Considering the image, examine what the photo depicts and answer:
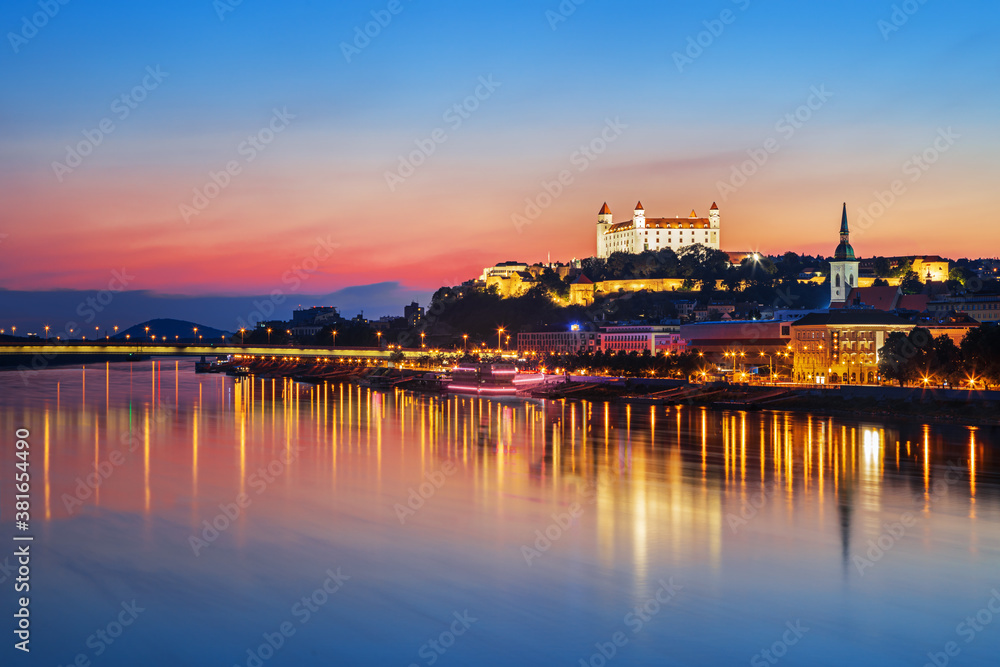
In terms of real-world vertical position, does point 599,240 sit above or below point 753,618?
above

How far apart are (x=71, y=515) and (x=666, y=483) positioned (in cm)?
1259


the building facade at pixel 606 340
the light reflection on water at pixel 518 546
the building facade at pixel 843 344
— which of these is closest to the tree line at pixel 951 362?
the light reflection on water at pixel 518 546

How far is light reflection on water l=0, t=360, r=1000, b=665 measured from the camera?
38.5ft

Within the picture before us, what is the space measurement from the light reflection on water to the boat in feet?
90.9

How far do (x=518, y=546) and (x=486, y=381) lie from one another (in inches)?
1772

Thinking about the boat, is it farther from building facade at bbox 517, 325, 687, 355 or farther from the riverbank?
building facade at bbox 517, 325, 687, 355

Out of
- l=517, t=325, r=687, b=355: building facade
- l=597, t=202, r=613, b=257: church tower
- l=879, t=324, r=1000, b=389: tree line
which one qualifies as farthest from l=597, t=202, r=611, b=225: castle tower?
l=879, t=324, r=1000, b=389: tree line

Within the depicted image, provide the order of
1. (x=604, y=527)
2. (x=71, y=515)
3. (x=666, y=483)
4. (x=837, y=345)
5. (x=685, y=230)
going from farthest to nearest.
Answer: (x=685, y=230) < (x=837, y=345) < (x=666, y=483) < (x=71, y=515) < (x=604, y=527)

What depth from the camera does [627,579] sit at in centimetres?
1402

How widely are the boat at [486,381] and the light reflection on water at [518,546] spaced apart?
27721 millimetres

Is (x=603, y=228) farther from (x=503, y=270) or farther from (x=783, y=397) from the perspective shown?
(x=783, y=397)

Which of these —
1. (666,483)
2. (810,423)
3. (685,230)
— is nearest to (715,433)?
(810,423)

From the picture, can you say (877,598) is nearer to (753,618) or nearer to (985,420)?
Answer: (753,618)

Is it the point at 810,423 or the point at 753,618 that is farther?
the point at 810,423
